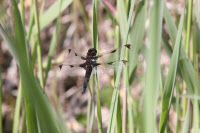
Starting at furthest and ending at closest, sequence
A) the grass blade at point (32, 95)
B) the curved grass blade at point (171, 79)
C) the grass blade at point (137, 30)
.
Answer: the grass blade at point (137, 30) → the curved grass blade at point (171, 79) → the grass blade at point (32, 95)

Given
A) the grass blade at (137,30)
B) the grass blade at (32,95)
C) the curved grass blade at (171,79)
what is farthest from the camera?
the grass blade at (137,30)

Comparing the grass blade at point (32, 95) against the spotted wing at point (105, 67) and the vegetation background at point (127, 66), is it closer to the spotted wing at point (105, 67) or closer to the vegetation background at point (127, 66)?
the vegetation background at point (127, 66)

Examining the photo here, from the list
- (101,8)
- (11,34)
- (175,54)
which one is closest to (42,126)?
(11,34)

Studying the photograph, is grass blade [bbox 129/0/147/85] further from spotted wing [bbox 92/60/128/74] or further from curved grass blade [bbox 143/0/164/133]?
curved grass blade [bbox 143/0/164/133]

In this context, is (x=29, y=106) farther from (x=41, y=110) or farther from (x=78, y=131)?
(x=78, y=131)

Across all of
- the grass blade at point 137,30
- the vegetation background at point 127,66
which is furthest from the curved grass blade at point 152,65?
the grass blade at point 137,30

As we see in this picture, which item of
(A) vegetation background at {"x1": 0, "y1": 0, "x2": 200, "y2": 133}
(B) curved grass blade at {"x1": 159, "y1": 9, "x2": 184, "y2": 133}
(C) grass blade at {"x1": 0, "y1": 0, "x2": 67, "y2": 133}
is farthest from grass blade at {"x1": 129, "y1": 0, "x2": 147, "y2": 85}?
(C) grass blade at {"x1": 0, "y1": 0, "x2": 67, "y2": 133}

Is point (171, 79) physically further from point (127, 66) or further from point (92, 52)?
point (92, 52)

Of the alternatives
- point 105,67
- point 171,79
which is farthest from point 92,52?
point 171,79
